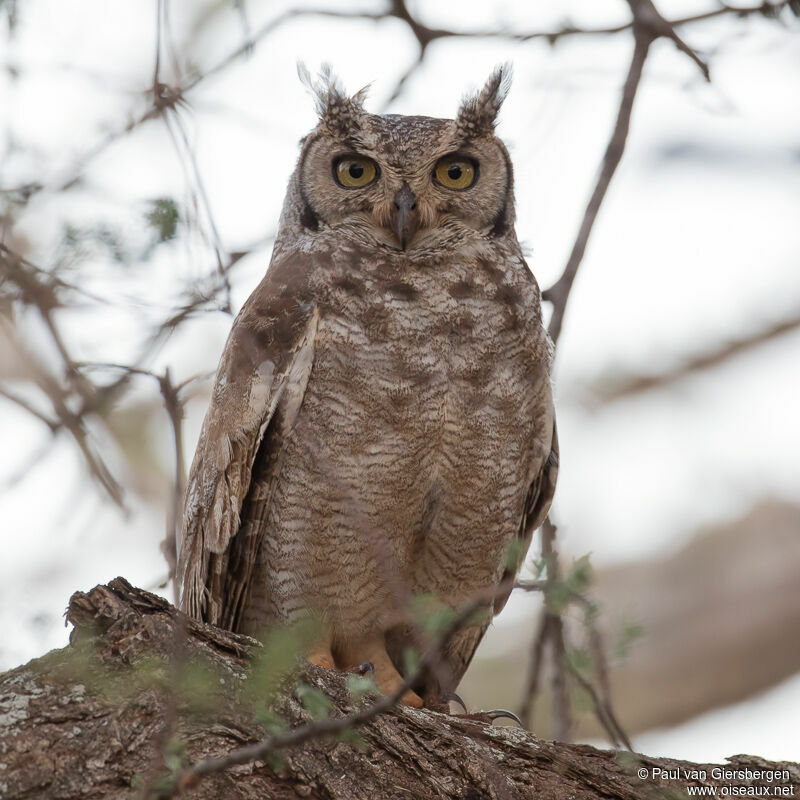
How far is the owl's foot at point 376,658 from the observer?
11.4 ft

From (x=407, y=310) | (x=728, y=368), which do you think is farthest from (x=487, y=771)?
(x=728, y=368)

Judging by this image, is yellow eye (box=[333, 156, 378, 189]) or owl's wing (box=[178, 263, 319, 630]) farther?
yellow eye (box=[333, 156, 378, 189])

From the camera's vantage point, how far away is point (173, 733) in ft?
6.65

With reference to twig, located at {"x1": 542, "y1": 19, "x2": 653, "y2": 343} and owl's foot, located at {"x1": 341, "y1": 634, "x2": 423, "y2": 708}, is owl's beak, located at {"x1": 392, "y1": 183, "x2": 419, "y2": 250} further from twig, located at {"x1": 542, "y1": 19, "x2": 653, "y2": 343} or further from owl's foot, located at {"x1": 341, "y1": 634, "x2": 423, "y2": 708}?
owl's foot, located at {"x1": 341, "y1": 634, "x2": 423, "y2": 708}

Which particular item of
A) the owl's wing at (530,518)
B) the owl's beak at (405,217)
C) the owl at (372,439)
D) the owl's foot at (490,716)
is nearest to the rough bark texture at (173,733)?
the owl's foot at (490,716)

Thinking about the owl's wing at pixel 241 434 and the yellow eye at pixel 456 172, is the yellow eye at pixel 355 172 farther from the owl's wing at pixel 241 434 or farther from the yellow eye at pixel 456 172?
the owl's wing at pixel 241 434

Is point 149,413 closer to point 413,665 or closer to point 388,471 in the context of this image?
point 388,471

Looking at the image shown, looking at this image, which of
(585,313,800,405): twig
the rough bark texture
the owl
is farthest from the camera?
(585,313,800,405): twig

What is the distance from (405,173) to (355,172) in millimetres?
207

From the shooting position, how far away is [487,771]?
2.54m

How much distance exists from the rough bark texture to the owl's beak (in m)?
1.61

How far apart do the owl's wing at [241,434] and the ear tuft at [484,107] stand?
37.2 inches

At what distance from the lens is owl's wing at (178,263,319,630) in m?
3.29

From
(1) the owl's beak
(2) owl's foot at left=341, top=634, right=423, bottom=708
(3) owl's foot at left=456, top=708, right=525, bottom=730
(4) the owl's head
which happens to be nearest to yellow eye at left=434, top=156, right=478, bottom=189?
(4) the owl's head
